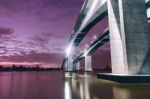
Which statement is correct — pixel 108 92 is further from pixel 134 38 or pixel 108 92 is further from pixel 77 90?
pixel 134 38

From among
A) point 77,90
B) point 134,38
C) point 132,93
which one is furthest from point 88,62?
point 132,93

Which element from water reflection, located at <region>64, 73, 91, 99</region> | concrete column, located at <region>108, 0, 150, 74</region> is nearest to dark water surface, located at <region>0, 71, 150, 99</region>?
water reflection, located at <region>64, 73, 91, 99</region>

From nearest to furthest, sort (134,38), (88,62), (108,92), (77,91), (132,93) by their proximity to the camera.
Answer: (132,93) < (108,92) < (77,91) < (134,38) < (88,62)

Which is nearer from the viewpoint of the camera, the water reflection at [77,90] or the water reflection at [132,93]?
the water reflection at [132,93]

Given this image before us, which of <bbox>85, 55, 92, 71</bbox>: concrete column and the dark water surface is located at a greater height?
<bbox>85, 55, 92, 71</bbox>: concrete column

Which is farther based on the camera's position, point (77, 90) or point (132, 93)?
point (77, 90)

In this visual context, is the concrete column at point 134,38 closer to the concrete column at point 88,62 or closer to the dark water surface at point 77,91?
the dark water surface at point 77,91

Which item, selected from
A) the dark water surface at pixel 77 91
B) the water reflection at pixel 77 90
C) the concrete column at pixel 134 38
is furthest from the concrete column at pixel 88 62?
the dark water surface at pixel 77 91

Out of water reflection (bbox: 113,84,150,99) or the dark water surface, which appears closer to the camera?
water reflection (bbox: 113,84,150,99)

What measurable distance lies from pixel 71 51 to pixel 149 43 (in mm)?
69117

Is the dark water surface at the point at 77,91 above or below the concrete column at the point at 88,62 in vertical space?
below

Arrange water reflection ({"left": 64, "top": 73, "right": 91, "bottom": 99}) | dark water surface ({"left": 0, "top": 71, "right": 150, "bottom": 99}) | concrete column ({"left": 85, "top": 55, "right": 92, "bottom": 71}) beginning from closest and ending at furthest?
1. water reflection ({"left": 64, "top": 73, "right": 91, "bottom": 99})
2. dark water surface ({"left": 0, "top": 71, "right": 150, "bottom": 99})
3. concrete column ({"left": 85, "top": 55, "right": 92, "bottom": 71})

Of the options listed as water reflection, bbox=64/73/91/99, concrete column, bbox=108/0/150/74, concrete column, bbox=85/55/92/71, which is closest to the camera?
water reflection, bbox=64/73/91/99

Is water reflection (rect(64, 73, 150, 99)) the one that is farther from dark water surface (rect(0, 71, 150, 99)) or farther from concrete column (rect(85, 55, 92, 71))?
concrete column (rect(85, 55, 92, 71))
